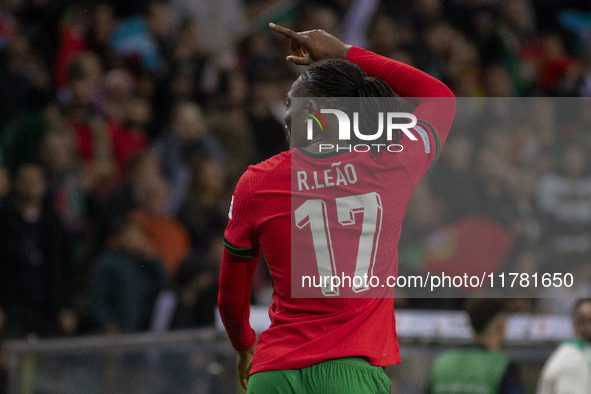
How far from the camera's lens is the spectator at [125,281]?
17.1 feet

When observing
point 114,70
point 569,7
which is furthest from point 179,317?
point 569,7

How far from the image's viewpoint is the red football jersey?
2145 millimetres

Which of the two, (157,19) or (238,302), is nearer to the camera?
(238,302)

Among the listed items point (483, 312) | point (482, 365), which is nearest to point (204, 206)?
point (483, 312)

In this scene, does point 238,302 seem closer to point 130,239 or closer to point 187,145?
point 130,239

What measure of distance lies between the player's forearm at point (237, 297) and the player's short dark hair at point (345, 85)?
0.47 metres

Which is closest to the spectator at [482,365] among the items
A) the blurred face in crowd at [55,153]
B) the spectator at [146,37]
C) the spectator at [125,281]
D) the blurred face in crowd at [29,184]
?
the spectator at [125,281]

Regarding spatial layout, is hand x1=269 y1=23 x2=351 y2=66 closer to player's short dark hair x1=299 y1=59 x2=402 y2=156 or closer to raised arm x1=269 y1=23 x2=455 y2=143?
raised arm x1=269 y1=23 x2=455 y2=143

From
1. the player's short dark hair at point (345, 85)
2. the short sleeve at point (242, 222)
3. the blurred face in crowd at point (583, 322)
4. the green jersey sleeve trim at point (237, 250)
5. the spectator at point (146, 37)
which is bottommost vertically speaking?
the blurred face in crowd at point (583, 322)

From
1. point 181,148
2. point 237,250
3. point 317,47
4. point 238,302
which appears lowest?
point 238,302

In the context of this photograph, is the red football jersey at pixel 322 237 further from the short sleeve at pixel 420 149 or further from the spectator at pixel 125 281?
the spectator at pixel 125 281

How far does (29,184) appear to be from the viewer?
5.18 metres

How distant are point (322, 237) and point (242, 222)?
0.68 feet

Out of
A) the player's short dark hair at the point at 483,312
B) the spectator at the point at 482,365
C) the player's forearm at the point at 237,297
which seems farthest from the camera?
the player's short dark hair at the point at 483,312
